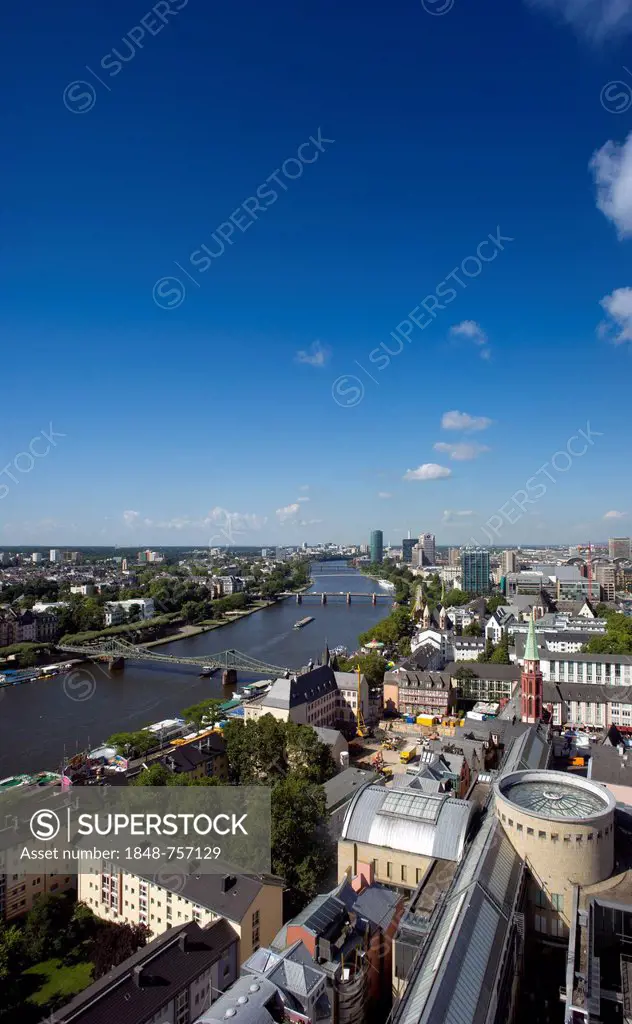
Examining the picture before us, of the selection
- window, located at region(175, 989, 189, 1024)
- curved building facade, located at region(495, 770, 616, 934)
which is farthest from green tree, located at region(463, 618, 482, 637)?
window, located at region(175, 989, 189, 1024)

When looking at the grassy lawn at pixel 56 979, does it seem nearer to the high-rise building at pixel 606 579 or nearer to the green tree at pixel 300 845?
→ the green tree at pixel 300 845

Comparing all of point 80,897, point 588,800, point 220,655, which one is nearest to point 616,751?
point 588,800

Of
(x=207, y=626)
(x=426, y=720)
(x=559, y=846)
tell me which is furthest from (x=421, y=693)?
(x=207, y=626)

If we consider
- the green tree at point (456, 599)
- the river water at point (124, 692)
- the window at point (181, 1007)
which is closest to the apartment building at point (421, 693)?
the river water at point (124, 692)

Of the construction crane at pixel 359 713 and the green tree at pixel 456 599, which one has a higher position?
the green tree at pixel 456 599

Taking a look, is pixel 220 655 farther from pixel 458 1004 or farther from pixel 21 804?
pixel 458 1004
